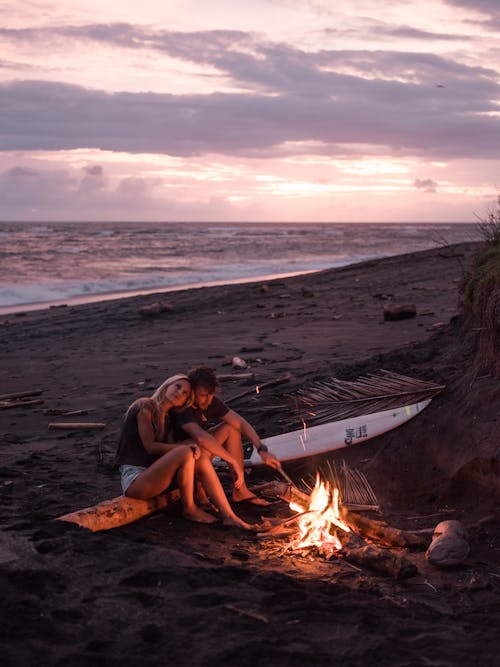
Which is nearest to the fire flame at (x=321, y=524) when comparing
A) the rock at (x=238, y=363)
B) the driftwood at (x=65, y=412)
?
the driftwood at (x=65, y=412)

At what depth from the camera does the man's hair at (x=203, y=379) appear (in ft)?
18.5

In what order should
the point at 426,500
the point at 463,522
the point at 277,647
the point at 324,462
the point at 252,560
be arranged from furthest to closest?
1. the point at 324,462
2. the point at 426,500
3. the point at 463,522
4. the point at 252,560
5. the point at 277,647

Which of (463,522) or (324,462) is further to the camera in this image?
(324,462)

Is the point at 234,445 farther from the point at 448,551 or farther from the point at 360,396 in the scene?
the point at 448,551

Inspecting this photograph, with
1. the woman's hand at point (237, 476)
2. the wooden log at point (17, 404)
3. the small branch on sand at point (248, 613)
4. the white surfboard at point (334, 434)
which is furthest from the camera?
the wooden log at point (17, 404)

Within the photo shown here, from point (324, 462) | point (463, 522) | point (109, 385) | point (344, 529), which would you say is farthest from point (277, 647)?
point (109, 385)

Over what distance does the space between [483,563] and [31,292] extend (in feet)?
69.4

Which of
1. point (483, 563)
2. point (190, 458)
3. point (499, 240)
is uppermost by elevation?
point (499, 240)

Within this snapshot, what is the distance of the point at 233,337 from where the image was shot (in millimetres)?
13180

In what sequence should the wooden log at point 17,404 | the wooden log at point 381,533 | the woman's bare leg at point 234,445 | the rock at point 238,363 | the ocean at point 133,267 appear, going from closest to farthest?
the wooden log at point 381,533 → the woman's bare leg at point 234,445 → the wooden log at point 17,404 → the rock at point 238,363 → the ocean at point 133,267

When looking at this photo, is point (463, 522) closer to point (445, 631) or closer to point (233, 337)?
point (445, 631)

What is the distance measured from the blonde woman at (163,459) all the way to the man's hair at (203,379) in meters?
0.05

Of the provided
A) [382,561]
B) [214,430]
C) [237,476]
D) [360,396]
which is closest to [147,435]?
[214,430]

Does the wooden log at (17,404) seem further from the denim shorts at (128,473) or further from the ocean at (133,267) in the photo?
the ocean at (133,267)
